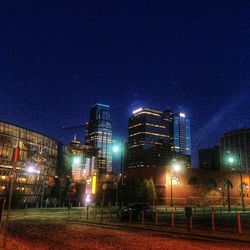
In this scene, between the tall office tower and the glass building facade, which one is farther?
the tall office tower

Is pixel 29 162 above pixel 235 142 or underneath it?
underneath

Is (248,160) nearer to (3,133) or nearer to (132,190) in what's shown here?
(132,190)

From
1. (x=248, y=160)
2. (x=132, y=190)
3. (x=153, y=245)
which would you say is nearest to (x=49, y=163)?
(x=132, y=190)

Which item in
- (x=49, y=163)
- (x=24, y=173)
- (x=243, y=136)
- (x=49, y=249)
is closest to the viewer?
(x=49, y=249)

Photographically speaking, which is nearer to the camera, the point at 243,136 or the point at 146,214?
the point at 146,214

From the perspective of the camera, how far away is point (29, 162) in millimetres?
89375

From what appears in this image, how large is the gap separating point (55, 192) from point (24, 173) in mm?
16502

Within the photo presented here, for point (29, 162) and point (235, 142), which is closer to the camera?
point (29, 162)

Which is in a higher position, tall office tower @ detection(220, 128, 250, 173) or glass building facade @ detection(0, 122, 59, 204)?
tall office tower @ detection(220, 128, 250, 173)

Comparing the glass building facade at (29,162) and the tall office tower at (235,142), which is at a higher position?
the tall office tower at (235,142)

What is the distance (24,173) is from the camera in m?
87.7

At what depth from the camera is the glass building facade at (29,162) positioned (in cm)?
8212

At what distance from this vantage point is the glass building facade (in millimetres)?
82125

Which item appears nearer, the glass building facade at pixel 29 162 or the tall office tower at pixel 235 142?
the glass building facade at pixel 29 162
